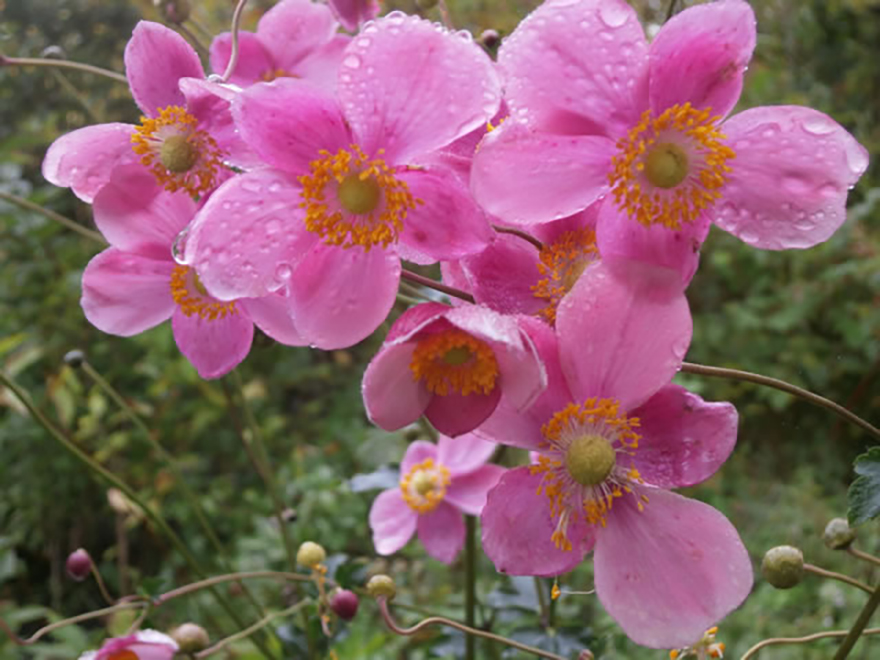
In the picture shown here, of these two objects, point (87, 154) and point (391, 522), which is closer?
point (87, 154)

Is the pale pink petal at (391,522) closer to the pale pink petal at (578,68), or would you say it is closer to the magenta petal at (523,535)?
the magenta petal at (523,535)

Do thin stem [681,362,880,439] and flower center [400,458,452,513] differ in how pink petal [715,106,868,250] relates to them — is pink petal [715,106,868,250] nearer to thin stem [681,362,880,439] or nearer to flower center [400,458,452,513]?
thin stem [681,362,880,439]

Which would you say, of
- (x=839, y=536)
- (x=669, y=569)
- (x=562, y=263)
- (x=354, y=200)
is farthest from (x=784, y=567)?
(x=354, y=200)

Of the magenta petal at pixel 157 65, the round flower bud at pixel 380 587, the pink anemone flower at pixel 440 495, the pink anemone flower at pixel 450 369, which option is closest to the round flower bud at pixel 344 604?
the round flower bud at pixel 380 587

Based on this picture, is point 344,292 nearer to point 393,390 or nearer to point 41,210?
point 393,390

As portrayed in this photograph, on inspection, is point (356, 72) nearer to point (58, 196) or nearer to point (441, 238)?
point (441, 238)

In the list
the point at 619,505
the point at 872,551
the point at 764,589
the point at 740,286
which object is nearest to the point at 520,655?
the point at 619,505
